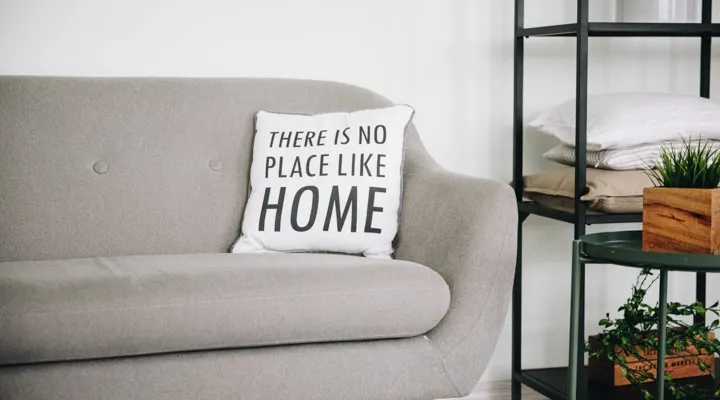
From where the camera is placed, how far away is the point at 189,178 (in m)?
2.40

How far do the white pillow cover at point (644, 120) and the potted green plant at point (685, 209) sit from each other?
1.79ft

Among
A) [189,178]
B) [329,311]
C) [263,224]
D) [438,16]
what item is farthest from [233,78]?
[329,311]

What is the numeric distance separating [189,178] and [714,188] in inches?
49.2

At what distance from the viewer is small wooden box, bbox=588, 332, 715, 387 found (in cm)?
247

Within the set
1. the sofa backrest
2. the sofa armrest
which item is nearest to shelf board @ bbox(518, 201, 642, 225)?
the sofa armrest

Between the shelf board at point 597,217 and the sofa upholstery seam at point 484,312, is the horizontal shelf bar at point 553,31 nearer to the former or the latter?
the shelf board at point 597,217

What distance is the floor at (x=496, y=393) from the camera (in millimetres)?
2857

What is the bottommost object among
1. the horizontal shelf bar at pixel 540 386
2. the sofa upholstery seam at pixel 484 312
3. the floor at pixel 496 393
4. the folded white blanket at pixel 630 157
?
the floor at pixel 496 393

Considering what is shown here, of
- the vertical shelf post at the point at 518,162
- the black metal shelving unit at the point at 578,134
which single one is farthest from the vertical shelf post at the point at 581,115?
the vertical shelf post at the point at 518,162

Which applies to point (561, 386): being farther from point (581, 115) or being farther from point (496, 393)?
point (581, 115)

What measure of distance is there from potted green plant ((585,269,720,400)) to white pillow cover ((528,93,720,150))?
0.35 metres

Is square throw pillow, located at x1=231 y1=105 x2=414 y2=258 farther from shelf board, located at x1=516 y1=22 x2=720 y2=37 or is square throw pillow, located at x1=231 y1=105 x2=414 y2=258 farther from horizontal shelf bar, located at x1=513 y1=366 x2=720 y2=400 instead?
horizontal shelf bar, located at x1=513 y1=366 x2=720 y2=400

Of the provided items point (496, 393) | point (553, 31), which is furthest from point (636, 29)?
point (496, 393)

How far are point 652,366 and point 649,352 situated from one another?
39mm
